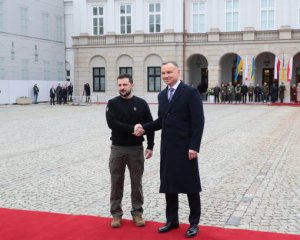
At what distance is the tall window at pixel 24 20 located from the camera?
40.6 metres

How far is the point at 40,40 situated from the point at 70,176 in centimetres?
3547

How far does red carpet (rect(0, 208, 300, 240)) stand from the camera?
579 centimetres

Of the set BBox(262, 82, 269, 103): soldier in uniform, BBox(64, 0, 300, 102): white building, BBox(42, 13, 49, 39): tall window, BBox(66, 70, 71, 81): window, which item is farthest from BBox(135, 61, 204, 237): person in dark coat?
BBox(66, 70, 71, 81): window

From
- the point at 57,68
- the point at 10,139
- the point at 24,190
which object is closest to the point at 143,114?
the point at 24,190

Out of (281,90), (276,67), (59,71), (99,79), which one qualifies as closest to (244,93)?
(281,90)

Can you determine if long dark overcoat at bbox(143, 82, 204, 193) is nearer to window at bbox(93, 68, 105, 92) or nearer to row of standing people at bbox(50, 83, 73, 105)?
row of standing people at bbox(50, 83, 73, 105)

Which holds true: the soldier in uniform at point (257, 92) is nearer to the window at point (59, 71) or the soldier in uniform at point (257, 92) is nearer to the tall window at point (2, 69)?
the window at point (59, 71)

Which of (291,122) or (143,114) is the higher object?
(143,114)

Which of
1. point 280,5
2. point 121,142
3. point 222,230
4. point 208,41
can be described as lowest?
point 222,230

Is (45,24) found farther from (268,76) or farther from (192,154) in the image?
(192,154)

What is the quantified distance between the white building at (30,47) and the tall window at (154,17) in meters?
8.76

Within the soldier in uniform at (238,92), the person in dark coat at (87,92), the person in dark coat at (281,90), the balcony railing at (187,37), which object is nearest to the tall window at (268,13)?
the balcony railing at (187,37)

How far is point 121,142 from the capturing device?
20.4 ft

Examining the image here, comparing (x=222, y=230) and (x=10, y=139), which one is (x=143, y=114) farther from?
(x=10, y=139)
